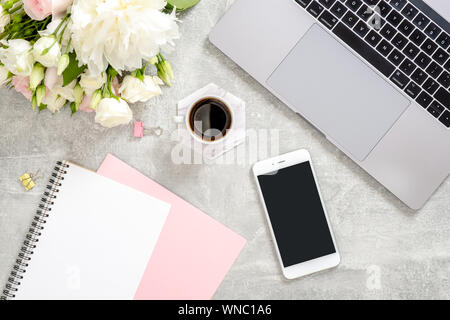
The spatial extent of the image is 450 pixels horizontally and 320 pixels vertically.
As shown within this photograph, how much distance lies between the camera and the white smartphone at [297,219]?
863mm

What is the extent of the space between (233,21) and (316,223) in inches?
16.2

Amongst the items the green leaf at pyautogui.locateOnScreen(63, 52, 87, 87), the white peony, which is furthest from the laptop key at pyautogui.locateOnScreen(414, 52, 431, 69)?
the green leaf at pyautogui.locateOnScreen(63, 52, 87, 87)

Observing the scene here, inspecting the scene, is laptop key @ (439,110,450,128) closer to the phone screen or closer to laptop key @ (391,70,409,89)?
laptop key @ (391,70,409,89)

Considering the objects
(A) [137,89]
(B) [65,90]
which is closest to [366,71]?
(A) [137,89]

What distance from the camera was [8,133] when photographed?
0.88m

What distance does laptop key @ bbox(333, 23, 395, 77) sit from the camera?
78 centimetres

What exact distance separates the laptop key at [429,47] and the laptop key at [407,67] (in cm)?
3

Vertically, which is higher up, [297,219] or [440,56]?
[440,56]

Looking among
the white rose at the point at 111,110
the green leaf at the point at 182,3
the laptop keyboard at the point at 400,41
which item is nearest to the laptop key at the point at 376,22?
the laptop keyboard at the point at 400,41

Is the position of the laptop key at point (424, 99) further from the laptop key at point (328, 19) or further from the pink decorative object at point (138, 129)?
the pink decorative object at point (138, 129)

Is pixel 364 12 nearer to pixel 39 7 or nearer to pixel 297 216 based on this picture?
pixel 297 216

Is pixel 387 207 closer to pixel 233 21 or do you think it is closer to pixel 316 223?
pixel 316 223

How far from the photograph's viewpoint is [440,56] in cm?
77

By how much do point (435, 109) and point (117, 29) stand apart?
56cm
